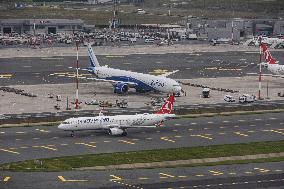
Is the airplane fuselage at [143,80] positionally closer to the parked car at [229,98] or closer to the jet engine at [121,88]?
the jet engine at [121,88]

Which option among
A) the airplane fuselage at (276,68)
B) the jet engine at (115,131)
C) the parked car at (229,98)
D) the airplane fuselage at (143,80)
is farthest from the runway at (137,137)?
the airplane fuselage at (276,68)

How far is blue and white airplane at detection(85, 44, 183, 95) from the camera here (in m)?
153

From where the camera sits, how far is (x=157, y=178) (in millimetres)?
90375

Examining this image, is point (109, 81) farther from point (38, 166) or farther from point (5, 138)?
point (38, 166)

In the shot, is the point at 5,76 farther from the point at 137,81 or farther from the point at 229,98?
the point at 229,98

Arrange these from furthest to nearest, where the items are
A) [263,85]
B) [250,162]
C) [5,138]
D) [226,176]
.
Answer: [263,85]
[5,138]
[250,162]
[226,176]

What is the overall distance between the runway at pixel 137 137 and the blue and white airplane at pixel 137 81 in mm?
21371

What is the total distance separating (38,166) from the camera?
313 ft

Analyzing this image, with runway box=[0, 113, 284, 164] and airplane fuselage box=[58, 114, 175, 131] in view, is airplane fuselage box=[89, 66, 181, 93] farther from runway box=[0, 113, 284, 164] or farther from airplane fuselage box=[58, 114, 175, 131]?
airplane fuselage box=[58, 114, 175, 131]

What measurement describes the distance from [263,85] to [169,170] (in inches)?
3530

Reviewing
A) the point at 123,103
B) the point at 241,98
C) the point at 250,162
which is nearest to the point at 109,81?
the point at 123,103

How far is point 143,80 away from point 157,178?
69.2 metres

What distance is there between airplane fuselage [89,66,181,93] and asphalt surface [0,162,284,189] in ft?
187

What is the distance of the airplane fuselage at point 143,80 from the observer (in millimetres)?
153125
